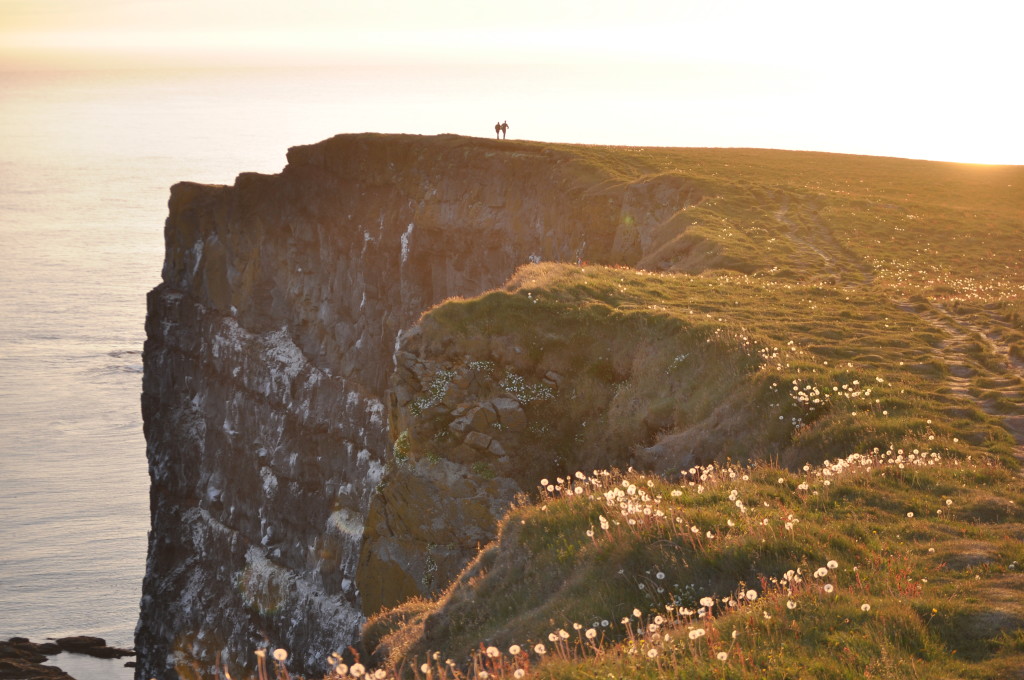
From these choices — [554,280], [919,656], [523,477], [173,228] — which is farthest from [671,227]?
[173,228]

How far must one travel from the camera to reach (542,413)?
25.1 m

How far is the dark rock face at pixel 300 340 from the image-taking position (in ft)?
181

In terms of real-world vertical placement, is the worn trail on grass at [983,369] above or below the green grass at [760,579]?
above

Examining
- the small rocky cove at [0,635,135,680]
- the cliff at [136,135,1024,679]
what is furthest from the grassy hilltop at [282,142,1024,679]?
the small rocky cove at [0,635,135,680]

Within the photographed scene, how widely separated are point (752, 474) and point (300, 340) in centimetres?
5772

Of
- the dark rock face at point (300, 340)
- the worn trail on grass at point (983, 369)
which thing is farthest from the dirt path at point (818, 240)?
the worn trail on grass at point (983, 369)

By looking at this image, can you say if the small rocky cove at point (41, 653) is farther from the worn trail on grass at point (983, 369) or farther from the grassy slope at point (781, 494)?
the worn trail on grass at point (983, 369)

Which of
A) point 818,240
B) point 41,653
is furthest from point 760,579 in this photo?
point 41,653

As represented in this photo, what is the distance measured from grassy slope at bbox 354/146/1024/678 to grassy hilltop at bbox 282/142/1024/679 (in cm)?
5

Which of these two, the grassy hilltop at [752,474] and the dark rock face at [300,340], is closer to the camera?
the grassy hilltop at [752,474]

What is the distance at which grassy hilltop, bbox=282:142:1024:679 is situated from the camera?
31.1ft

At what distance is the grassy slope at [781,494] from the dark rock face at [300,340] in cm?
1940

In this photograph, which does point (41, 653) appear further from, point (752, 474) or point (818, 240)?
point (752, 474)

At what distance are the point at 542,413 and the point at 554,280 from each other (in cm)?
585
